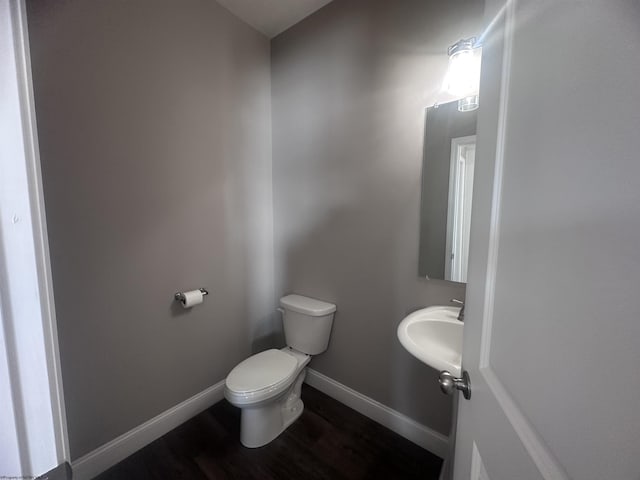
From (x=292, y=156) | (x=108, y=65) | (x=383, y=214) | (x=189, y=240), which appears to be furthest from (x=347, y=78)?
(x=189, y=240)

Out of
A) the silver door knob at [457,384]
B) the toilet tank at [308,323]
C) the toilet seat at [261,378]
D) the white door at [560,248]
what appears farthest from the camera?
the toilet tank at [308,323]

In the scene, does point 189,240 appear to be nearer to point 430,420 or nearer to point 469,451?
point 469,451

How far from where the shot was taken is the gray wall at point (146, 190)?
108cm

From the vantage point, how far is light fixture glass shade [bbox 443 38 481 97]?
1.04m

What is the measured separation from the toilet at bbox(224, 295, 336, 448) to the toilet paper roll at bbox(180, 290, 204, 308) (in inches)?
18.2

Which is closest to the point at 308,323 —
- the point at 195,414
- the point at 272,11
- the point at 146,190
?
the point at 195,414

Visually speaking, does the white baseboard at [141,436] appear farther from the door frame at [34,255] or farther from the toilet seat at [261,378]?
the door frame at [34,255]

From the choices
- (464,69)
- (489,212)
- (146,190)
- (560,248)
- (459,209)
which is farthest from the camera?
(146,190)

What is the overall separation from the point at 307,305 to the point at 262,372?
479 millimetres

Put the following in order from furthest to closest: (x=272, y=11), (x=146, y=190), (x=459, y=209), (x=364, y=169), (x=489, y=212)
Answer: (x=272, y=11), (x=364, y=169), (x=146, y=190), (x=459, y=209), (x=489, y=212)

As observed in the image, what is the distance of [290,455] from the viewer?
1337 mm

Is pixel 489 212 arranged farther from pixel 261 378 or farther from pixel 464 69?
pixel 261 378

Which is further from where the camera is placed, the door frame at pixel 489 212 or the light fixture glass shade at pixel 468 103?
the light fixture glass shade at pixel 468 103

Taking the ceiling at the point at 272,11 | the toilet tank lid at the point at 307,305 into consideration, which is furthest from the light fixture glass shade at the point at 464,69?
the toilet tank lid at the point at 307,305
